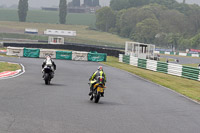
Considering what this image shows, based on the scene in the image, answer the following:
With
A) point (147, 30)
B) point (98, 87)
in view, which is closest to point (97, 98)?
point (98, 87)

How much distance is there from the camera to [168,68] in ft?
129

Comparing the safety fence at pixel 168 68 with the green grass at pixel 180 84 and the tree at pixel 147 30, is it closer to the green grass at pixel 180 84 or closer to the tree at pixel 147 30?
the green grass at pixel 180 84

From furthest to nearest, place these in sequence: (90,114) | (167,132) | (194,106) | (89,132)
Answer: (194,106) < (90,114) < (167,132) < (89,132)

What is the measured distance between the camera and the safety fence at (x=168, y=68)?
35250 millimetres

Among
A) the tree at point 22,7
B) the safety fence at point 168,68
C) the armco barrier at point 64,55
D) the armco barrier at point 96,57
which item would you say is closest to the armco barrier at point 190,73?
the safety fence at point 168,68

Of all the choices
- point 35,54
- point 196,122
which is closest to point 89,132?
point 196,122

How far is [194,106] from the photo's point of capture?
1773cm

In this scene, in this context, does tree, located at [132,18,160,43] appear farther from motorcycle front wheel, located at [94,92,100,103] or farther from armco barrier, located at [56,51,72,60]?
motorcycle front wheel, located at [94,92,100,103]

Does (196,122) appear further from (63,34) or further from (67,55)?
(63,34)

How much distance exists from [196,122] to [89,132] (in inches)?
177

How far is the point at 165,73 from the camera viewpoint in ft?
130

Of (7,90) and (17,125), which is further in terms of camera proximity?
(7,90)

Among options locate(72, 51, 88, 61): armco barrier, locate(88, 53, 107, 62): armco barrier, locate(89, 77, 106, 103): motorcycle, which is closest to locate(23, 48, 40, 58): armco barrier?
locate(72, 51, 88, 61): armco barrier

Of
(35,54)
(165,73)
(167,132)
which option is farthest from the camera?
(35,54)
